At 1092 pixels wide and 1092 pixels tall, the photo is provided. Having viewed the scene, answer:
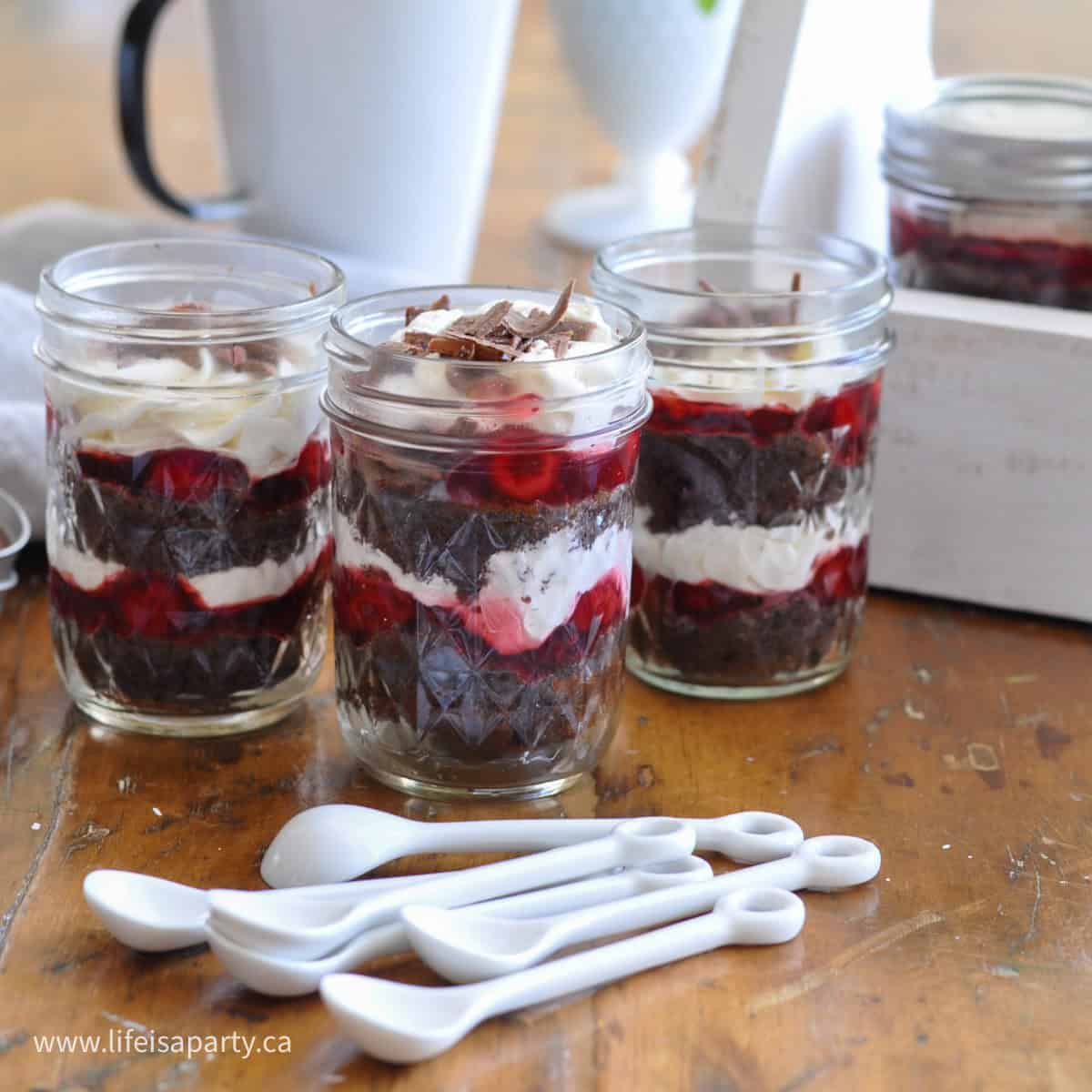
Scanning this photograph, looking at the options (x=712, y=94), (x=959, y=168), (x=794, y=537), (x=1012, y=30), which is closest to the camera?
(x=794, y=537)

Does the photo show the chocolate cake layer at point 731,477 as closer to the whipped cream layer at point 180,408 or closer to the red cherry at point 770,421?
the red cherry at point 770,421

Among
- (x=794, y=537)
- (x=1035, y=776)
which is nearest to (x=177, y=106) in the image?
(x=794, y=537)

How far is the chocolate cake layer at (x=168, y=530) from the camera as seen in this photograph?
2.18 feet

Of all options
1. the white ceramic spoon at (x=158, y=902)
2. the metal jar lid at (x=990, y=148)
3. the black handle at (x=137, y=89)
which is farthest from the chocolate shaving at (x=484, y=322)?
the black handle at (x=137, y=89)

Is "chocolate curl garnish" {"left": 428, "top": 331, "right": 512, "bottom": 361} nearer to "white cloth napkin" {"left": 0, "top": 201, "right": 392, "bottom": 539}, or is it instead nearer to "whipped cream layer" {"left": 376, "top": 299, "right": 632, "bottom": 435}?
"whipped cream layer" {"left": 376, "top": 299, "right": 632, "bottom": 435}

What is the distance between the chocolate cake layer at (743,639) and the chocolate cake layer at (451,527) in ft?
0.42

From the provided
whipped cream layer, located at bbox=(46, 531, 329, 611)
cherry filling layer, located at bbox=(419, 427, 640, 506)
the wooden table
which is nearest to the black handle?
the wooden table

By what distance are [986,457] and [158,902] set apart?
492 millimetres

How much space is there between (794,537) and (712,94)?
2.54 ft

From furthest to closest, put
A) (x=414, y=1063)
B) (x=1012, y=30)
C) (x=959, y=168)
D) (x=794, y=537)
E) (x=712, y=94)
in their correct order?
1. (x=1012, y=30)
2. (x=712, y=94)
3. (x=959, y=168)
4. (x=794, y=537)
5. (x=414, y=1063)

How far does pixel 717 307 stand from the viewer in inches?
29.5

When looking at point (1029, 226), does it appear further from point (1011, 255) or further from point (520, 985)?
point (520, 985)

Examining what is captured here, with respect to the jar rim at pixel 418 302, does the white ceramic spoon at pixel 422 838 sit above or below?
below

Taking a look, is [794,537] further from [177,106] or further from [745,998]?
[177,106]
